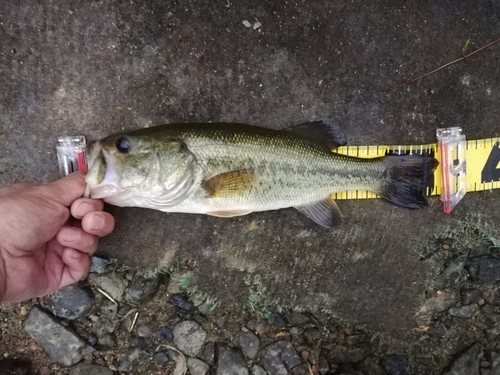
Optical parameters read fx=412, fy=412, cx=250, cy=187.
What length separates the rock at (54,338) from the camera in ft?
11.2

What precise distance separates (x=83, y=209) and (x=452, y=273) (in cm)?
325

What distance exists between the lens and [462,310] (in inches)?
155

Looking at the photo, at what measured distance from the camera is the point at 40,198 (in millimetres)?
2795

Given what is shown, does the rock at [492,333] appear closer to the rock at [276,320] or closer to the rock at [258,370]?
the rock at [276,320]

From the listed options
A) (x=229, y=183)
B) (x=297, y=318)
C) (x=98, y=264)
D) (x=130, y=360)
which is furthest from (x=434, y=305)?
(x=98, y=264)

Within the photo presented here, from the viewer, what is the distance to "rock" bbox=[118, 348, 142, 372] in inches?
139

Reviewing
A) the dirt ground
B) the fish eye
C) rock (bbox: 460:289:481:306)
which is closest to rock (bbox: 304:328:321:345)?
the dirt ground

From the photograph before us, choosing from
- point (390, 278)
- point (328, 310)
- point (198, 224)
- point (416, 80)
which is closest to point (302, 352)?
point (328, 310)

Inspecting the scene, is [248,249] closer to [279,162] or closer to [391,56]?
[279,162]

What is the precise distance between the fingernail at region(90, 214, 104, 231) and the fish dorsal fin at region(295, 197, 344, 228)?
60.0 inches

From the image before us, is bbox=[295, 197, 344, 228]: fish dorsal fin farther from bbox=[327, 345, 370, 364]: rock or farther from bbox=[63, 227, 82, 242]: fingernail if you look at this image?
bbox=[63, 227, 82, 242]: fingernail

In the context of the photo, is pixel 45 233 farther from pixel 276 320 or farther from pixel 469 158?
pixel 469 158

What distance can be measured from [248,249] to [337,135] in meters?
1.23

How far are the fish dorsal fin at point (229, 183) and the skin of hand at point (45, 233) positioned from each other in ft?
2.47
